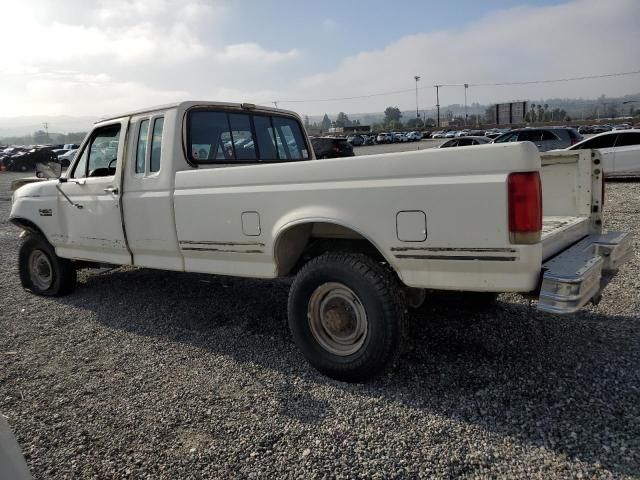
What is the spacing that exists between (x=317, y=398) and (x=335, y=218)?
1.20 m

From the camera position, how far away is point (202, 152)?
4520 mm

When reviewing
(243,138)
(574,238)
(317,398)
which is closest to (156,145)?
(243,138)

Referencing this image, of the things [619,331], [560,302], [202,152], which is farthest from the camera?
[202,152]

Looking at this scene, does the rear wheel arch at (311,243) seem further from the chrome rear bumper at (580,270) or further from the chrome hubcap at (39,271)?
the chrome hubcap at (39,271)

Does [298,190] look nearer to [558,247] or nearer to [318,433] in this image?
A: [318,433]

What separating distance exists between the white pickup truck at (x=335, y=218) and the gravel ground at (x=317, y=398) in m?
0.47

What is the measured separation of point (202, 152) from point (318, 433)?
8.99 feet

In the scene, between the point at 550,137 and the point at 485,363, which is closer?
the point at 485,363

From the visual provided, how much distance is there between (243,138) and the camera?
4973 mm

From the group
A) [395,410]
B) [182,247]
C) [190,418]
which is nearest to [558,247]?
[395,410]

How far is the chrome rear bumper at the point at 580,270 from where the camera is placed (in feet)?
8.77

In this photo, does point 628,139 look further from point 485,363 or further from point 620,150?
point 485,363

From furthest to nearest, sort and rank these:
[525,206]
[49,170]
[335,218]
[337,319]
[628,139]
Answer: [628,139], [49,170], [337,319], [335,218], [525,206]

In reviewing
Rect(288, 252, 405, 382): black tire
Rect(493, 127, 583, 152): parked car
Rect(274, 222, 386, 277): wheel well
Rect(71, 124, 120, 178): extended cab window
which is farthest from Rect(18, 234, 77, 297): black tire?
Rect(493, 127, 583, 152): parked car
